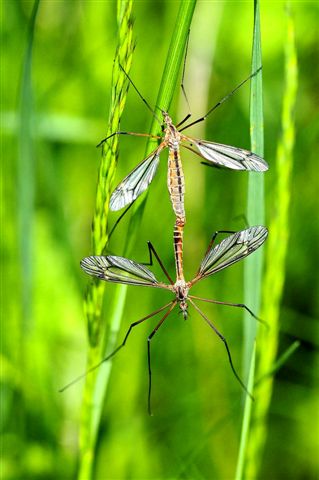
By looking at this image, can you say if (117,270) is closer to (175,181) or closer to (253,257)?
(253,257)

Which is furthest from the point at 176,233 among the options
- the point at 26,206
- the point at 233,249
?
the point at 26,206

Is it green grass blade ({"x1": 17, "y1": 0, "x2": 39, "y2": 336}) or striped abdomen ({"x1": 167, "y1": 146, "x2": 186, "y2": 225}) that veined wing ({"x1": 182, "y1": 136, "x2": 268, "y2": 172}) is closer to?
striped abdomen ({"x1": 167, "y1": 146, "x2": 186, "y2": 225})

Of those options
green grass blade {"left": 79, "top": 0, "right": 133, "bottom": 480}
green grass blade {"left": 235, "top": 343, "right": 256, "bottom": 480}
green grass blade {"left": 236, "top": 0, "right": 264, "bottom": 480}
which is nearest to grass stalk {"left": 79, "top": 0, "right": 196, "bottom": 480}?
green grass blade {"left": 79, "top": 0, "right": 133, "bottom": 480}

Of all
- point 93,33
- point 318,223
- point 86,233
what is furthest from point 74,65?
Answer: point 318,223

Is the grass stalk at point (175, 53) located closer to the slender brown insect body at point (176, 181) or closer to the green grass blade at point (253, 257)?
the green grass blade at point (253, 257)

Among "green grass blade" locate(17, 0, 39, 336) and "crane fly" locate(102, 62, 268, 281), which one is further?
"green grass blade" locate(17, 0, 39, 336)

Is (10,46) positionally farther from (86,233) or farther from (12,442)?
(12,442)
